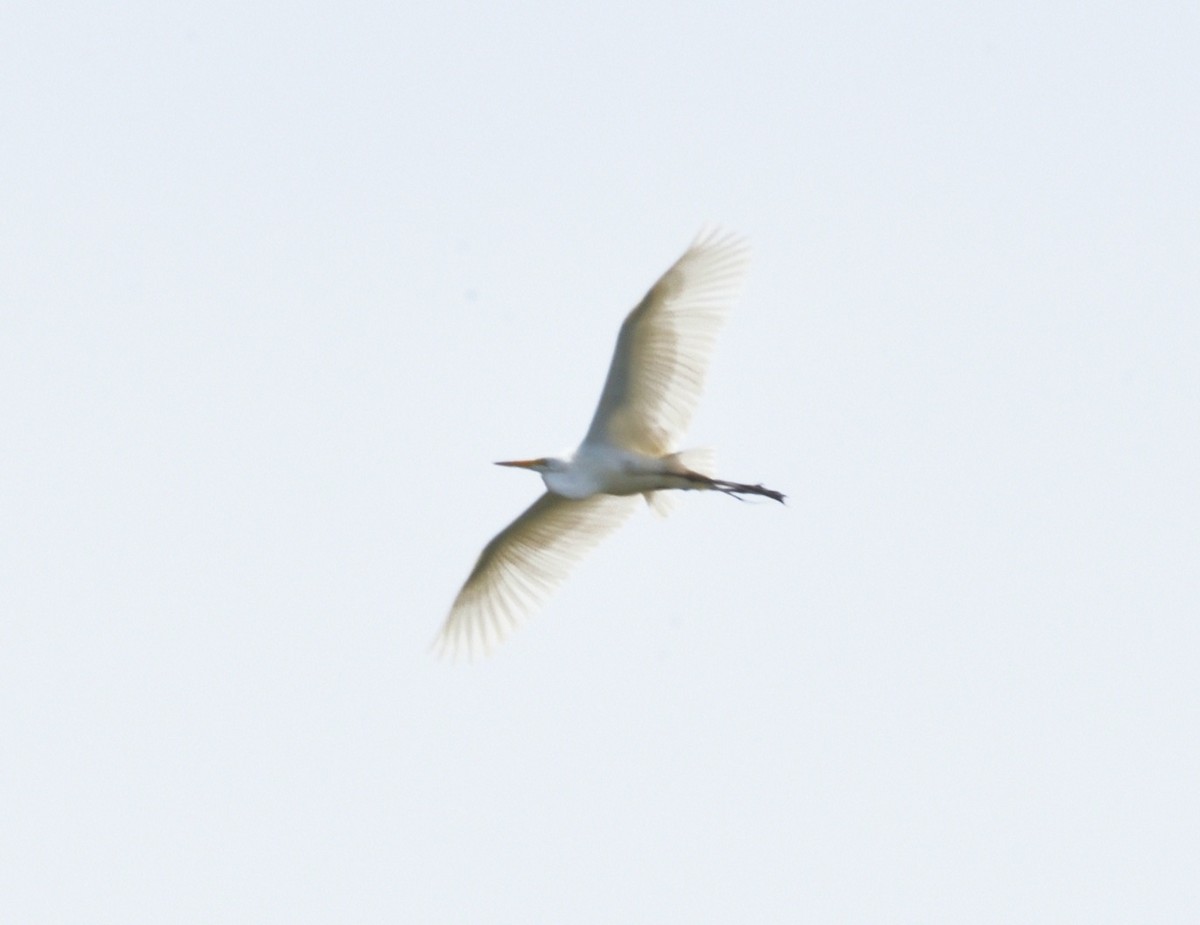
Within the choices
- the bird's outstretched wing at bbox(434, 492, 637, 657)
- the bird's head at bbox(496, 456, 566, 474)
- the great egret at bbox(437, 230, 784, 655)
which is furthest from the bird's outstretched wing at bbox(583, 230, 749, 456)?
the bird's outstretched wing at bbox(434, 492, 637, 657)

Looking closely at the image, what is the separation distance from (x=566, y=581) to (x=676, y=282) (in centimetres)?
310

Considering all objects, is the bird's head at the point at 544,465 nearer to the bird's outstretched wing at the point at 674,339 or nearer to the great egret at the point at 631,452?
the great egret at the point at 631,452

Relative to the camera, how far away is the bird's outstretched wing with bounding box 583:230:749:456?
16422 millimetres

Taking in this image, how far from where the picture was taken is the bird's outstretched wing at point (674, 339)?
16.4m

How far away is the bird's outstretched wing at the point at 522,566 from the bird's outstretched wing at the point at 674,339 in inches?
59.2

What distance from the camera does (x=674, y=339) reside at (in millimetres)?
16547

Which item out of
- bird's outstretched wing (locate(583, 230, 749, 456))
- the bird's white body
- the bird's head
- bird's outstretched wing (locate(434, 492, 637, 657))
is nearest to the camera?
bird's outstretched wing (locate(583, 230, 749, 456))

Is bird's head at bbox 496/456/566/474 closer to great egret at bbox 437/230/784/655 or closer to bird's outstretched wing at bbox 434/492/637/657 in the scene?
great egret at bbox 437/230/784/655

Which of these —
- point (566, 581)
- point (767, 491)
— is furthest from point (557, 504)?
point (767, 491)

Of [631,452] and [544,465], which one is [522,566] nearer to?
[544,465]

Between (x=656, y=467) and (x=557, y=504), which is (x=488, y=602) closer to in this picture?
(x=557, y=504)

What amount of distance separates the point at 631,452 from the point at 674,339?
95 centimetres

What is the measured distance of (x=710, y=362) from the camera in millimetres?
16656

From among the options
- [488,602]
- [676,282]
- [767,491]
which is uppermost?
[676,282]
